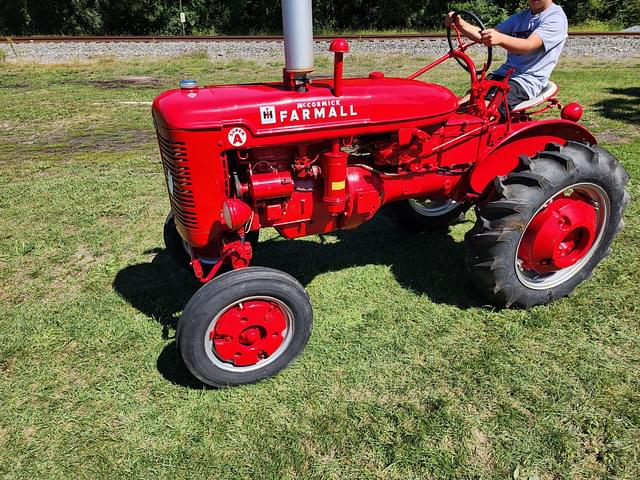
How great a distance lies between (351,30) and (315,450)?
26.5m

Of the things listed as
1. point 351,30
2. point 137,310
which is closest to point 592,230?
point 137,310

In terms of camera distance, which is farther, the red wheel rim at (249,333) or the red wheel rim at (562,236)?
the red wheel rim at (562,236)

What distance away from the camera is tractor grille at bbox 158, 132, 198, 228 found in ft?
8.22

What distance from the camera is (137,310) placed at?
3418mm

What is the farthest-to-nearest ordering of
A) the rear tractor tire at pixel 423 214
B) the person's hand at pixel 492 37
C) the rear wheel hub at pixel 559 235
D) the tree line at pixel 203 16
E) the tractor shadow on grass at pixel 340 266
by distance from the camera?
the tree line at pixel 203 16
the rear tractor tire at pixel 423 214
the tractor shadow on grass at pixel 340 266
the rear wheel hub at pixel 559 235
the person's hand at pixel 492 37

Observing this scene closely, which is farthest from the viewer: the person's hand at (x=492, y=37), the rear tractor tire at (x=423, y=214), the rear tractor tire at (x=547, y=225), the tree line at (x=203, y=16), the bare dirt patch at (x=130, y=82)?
the tree line at (x=203, y=16)

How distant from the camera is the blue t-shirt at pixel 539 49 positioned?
3.15m

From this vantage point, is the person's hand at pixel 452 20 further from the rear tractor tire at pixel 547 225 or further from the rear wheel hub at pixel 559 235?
the rear wheel hub at pixel 559 235

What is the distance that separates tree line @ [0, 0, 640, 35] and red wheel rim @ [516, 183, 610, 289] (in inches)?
979

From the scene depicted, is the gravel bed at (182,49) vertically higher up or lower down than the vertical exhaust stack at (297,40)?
lower down

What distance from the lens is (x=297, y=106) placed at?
259 centimetres

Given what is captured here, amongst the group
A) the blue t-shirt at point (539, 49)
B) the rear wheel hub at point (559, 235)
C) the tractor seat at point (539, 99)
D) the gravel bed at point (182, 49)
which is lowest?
the rear wheel hub at point (559, 235)

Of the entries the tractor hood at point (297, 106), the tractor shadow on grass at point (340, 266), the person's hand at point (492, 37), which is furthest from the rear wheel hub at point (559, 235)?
the person's hand at point (492, 37)

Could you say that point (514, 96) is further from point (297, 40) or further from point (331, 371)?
point (331, 371)
